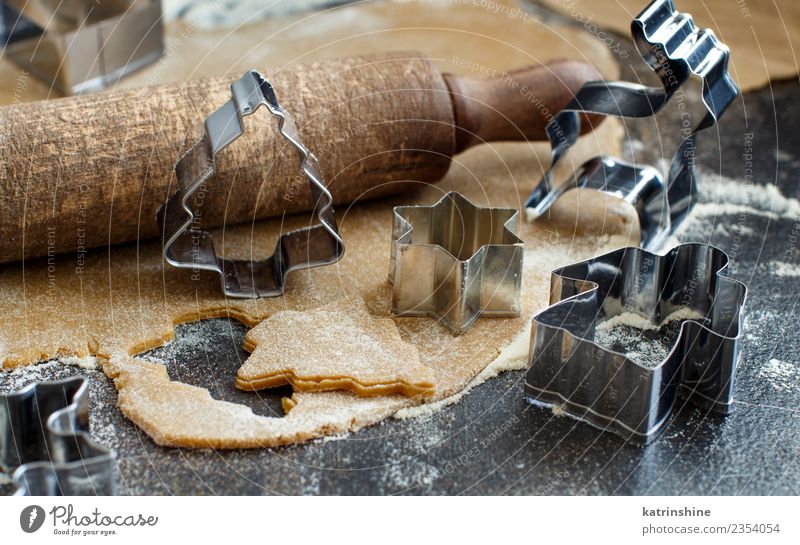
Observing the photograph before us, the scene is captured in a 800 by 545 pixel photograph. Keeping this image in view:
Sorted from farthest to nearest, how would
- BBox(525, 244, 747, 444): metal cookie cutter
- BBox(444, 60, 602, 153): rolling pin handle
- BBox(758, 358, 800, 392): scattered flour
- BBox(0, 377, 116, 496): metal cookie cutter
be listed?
BBox(444, 60, 602, 153): rolling pin handle → BBox(758, 358, 800, 392): scattered flour → BBox(525, 244, 747, 444): metal cookie cutter → BBox(0, 377, 116, 496): metal cookie cutter

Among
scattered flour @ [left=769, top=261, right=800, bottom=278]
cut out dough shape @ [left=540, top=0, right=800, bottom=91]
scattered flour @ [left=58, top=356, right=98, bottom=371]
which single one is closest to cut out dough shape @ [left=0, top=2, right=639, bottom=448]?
scattered flour @ [left=58, top=356, right=98, bottom=371]

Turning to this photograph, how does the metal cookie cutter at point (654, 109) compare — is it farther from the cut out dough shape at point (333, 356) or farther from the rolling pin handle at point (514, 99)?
the cut out dough shape at point (333, 356)

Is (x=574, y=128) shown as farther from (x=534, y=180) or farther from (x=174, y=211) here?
(x=174, y=211)

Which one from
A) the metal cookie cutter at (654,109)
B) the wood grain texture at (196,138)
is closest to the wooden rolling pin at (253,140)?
the wood grain texture at (196,138)

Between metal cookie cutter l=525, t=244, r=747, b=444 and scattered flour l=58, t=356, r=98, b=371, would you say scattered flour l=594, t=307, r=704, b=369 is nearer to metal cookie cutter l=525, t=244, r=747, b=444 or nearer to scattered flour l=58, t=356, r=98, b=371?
metal cookie cutter l=525, t=244, r=747, b=444

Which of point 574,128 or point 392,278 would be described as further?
point 574,128
